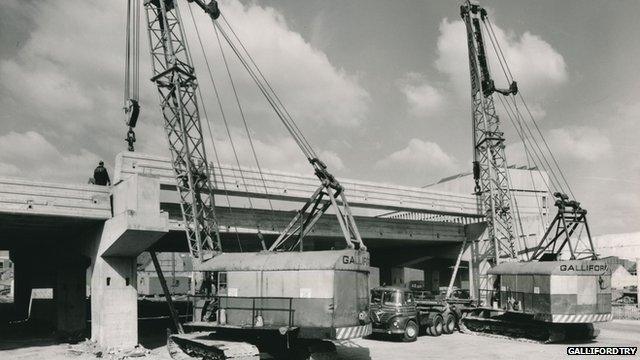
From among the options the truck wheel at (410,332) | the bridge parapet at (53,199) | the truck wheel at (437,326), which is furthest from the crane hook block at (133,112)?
the truck wheel at (437,326)

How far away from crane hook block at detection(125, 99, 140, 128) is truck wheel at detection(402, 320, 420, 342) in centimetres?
1506

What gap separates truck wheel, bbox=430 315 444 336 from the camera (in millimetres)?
23734

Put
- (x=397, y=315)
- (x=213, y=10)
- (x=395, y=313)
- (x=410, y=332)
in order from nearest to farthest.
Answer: (x=397, y=315)
(x=395, y=313)
(x=410, y=332)
(x=213, y=10)

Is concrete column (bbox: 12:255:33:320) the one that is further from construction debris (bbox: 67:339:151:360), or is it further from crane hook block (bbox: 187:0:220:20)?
crane hook block (bbox: 187:0:220:20)

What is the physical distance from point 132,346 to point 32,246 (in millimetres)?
16385

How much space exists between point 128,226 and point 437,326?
14.1 metres

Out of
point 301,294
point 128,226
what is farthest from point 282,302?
point 128,226

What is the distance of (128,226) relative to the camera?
61.6 ft

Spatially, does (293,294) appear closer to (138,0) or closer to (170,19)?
(170,19)

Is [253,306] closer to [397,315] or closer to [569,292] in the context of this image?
[397,315]

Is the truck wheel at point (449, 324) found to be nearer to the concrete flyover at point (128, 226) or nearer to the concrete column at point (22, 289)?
the concrete flyover at point (128, 226)

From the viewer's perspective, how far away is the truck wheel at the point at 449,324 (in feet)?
81.0

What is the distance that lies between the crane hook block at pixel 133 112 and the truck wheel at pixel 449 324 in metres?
17.0

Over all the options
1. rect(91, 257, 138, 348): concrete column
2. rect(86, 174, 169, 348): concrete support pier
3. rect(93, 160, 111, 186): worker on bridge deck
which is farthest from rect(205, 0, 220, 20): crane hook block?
rect(91, 257, 138, 348): concrete column
